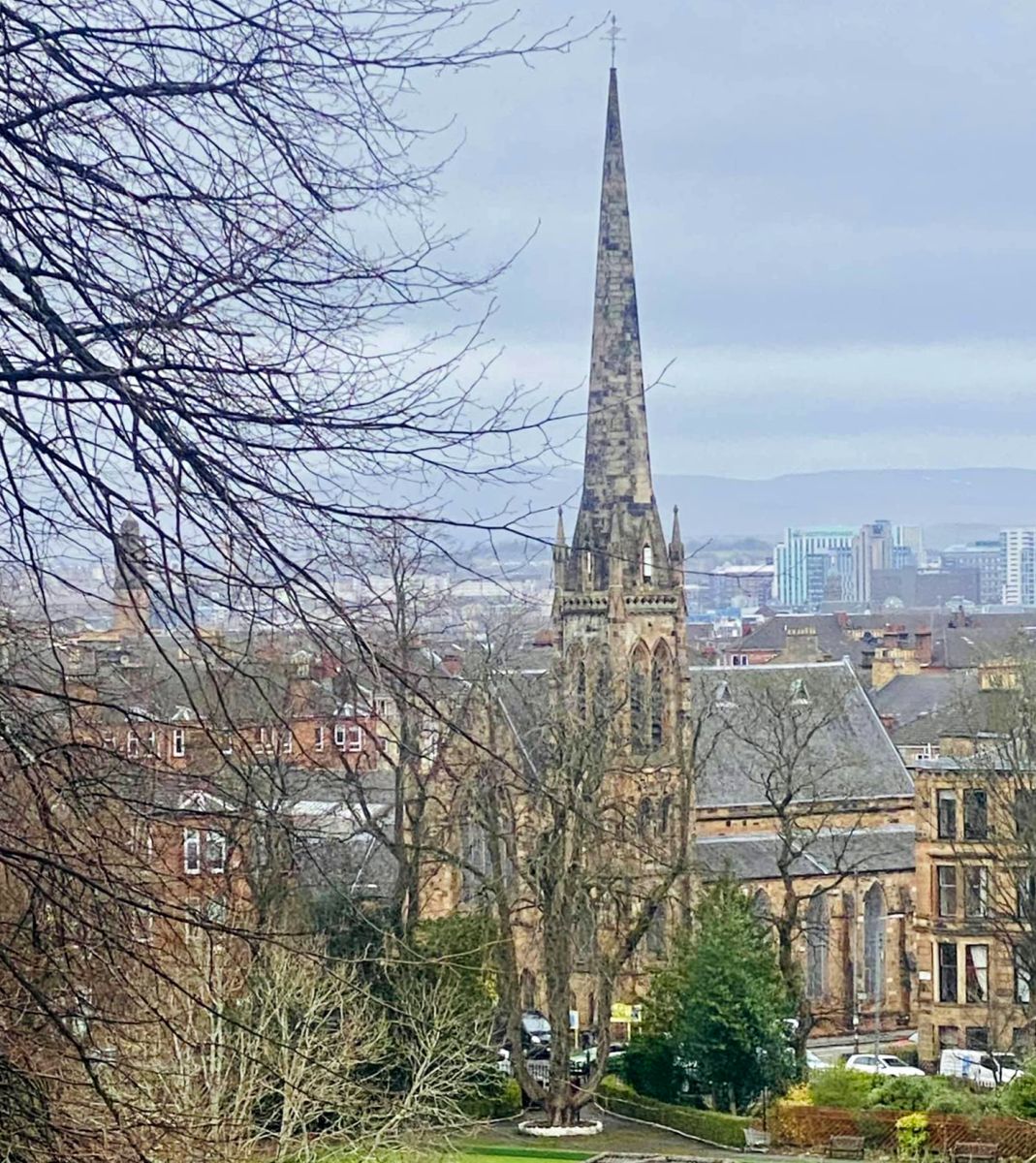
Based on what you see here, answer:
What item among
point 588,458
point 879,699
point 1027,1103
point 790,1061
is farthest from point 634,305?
point 879,699

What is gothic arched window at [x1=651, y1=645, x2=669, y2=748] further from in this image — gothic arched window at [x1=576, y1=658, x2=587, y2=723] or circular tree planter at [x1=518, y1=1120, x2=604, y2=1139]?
circular tree planter at [x1=518, y1=1120, x2=604, y2=1139]

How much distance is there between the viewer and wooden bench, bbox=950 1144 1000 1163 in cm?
3250

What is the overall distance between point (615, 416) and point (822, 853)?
14.3 metres

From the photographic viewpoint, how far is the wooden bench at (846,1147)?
3441 centimetres

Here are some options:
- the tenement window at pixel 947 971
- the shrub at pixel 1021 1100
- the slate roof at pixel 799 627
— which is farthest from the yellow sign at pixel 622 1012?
the slate roof at pixel 799 627

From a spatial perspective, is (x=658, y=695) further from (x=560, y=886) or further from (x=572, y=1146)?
(x=572, y=1146)

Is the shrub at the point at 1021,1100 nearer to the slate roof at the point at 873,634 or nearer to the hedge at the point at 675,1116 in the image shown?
the hedge at the point at 675,1116

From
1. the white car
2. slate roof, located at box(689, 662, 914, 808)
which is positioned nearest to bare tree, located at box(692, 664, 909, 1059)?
slate roof, located at box(689, 662, 914, 808)

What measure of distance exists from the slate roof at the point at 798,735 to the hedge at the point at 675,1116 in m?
19.2

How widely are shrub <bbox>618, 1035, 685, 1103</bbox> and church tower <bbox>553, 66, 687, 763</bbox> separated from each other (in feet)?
57.9

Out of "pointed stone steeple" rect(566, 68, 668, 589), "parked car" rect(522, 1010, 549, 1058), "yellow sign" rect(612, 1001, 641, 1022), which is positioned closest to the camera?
"parked car" rect(522, 1010, 549, 1058)

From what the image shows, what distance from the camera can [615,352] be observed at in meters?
58.9

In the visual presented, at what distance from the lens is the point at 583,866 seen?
38.8 m

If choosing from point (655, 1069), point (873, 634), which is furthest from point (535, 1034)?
point (873, 634)
